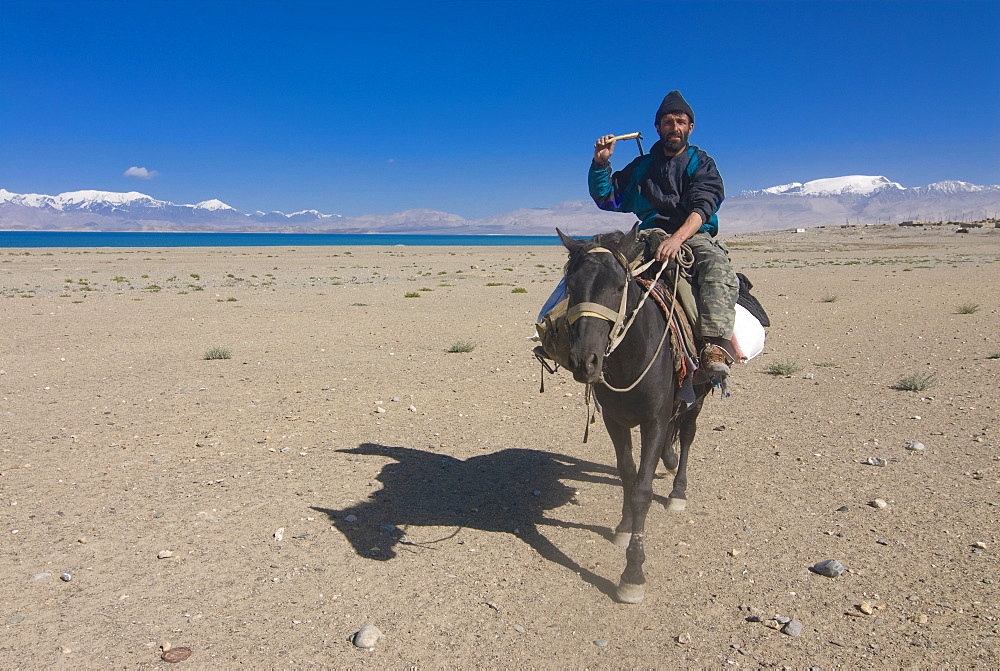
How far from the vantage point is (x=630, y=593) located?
4.53m

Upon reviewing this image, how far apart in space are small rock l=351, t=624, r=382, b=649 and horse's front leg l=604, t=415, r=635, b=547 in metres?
2.27

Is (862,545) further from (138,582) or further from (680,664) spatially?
(138,582)

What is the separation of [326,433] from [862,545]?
6108 millimetres

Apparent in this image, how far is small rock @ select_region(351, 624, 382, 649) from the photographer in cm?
397

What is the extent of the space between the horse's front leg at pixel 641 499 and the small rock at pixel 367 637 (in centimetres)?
178

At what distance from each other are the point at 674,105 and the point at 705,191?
83 cm

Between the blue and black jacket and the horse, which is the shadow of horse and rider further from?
the blue and black jacket

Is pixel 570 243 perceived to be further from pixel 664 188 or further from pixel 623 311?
pixel 664 188

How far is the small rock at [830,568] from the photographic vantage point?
4688 mm

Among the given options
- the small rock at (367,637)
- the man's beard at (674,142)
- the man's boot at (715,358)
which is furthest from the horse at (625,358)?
the small rock at (367,637)

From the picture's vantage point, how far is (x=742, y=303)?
611 centimetres

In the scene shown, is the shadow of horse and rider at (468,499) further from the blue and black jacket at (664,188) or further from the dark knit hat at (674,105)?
the dark knit hat at (674,105)

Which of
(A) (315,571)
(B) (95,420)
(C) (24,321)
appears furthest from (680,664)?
(C) (24,321)

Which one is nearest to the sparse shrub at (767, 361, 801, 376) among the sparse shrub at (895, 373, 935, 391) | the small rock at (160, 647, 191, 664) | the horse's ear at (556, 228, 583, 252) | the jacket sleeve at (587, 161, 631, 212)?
the sparse shrub at (895, 373, 935, 391)
